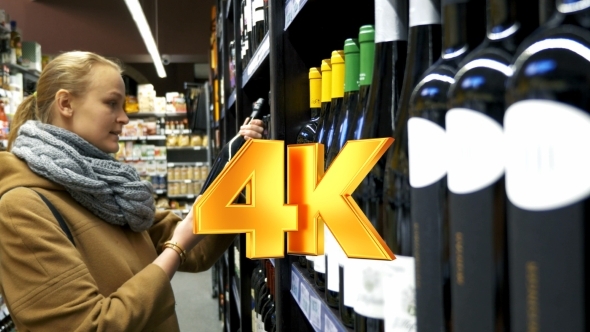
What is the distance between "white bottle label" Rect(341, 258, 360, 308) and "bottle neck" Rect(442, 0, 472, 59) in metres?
0.33

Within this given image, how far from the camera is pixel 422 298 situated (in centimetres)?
55

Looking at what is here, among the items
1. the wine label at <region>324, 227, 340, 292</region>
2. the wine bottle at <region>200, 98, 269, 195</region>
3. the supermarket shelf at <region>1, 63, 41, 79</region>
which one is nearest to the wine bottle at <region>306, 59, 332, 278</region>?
the wine label at <region>324, 227, 340, 292</region>

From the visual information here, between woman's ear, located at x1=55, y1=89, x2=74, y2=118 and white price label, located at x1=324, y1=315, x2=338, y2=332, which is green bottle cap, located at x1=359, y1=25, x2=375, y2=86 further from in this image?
woman's ear, located at x1=55, y1=89, x2=74, y2=118

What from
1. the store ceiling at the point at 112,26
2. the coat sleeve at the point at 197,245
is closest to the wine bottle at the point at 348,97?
the coat sleeve at the point at 197,245

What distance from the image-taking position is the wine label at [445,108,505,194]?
0.43 m

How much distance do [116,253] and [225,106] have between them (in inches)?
84.9

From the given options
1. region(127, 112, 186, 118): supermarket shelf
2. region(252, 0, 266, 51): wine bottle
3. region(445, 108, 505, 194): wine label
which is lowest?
region(445, 108, 505, 194): wine label

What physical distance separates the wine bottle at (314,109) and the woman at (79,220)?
39cm

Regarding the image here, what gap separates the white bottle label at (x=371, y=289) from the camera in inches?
29.2

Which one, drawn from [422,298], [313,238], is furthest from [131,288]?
[422,298]

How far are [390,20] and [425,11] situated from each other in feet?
0.41

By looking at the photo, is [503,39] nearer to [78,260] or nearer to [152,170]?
[78,260]

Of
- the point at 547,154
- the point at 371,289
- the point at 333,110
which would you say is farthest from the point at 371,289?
the point at 333,110
